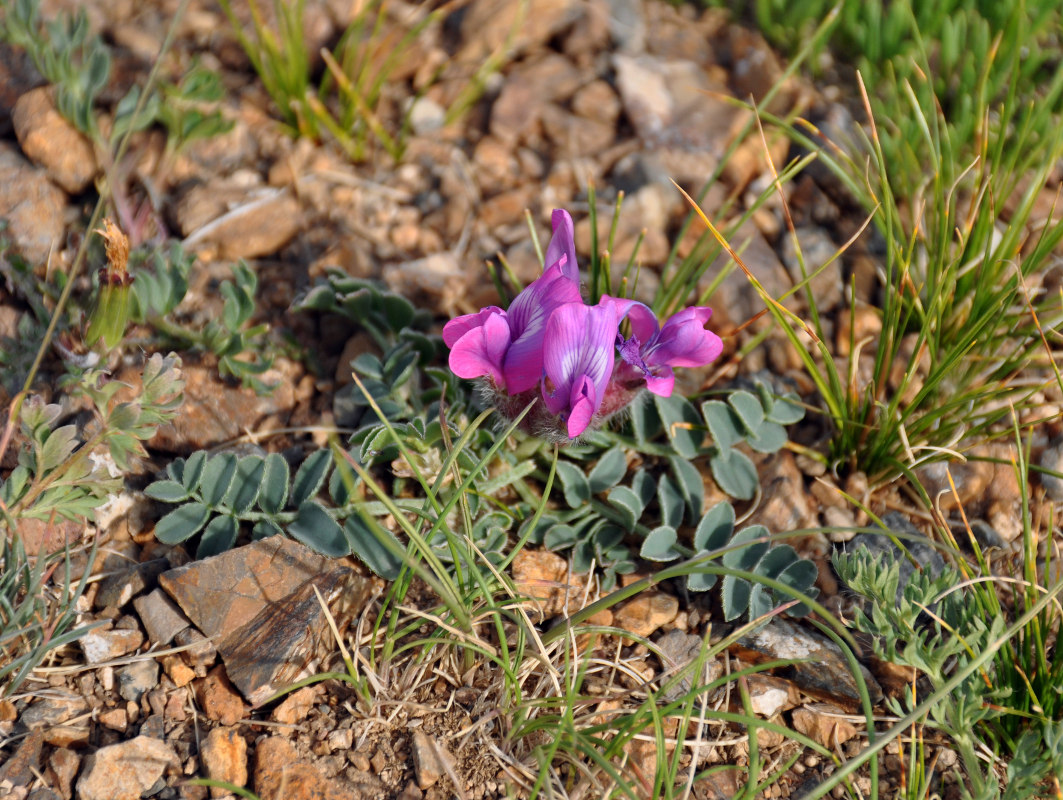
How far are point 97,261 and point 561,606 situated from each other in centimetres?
169

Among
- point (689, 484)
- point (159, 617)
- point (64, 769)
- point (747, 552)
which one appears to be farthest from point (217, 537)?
point (747, 552)

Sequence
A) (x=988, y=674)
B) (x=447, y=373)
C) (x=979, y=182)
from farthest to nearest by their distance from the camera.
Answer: (x=979, y=182)
(x=447, y=373)
(x=988, y=674)

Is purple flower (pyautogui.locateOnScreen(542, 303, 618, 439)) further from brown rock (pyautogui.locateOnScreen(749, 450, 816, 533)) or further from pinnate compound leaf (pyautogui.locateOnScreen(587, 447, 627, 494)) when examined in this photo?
brown rock (pyautogui.locateOnScreen(749, 450, 816, 533))

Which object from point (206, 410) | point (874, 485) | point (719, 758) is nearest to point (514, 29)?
point (206, 410)

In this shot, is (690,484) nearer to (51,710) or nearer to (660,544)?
(660,544)

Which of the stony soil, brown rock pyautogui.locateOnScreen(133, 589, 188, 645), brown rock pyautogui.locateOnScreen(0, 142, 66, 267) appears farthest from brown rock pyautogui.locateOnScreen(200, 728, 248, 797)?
brown rock pyautogui.locateOnScreen(0, 142, 66, 267)

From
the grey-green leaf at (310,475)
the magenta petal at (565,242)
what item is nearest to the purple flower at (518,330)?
the magenta petal at (565,242)

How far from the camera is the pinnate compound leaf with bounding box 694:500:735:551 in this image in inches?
89.0

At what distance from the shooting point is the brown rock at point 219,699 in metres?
1.98

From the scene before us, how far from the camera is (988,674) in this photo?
1941mm

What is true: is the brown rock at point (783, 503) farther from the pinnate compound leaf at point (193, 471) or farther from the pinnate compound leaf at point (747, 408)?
the pinnate compound leaf at point (193, 471)

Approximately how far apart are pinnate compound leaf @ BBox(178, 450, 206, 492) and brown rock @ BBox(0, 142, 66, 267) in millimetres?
938

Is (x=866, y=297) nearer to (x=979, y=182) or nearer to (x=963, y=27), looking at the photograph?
(x=979, y=182)

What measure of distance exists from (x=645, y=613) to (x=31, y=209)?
2213 mm
